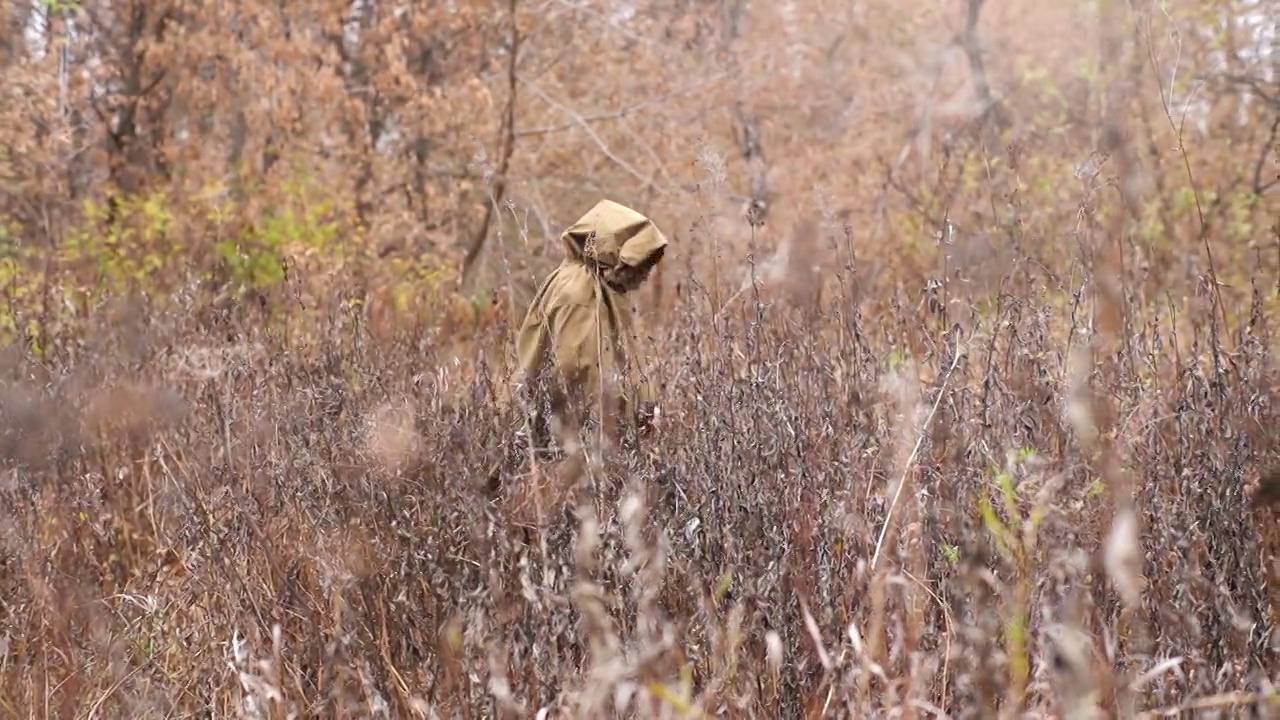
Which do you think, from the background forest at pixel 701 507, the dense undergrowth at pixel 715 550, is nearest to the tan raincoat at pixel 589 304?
the background forest at pixel 701 507

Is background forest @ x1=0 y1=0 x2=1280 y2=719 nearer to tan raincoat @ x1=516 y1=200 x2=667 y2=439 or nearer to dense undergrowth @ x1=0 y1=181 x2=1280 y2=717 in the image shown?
dense undergrowth @ x1=0 y1=181 x2=1280 y2=717

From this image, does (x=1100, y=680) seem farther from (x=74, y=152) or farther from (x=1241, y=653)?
(x=74, y=152)

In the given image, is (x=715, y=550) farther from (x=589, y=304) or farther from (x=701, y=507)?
(x=589, y=304)

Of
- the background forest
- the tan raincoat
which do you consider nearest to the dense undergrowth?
the background forest

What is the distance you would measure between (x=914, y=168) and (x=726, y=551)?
13.2 metres

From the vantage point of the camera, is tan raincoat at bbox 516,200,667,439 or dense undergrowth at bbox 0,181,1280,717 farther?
tan raincoat at bbox 516,200,667,439

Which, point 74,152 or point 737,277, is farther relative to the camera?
Answer: point 74,152

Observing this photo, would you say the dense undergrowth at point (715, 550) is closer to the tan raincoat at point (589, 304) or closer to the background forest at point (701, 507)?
the background forest at point (701, 507)

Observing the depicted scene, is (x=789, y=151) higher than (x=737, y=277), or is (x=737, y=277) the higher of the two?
(x=737, y=277)

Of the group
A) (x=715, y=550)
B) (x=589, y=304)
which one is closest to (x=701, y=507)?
(x=715, y=550)

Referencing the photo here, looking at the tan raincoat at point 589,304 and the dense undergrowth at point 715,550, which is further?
the tan raincoat at point 589,304

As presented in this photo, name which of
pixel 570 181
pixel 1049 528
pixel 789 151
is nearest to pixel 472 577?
pixel 1049 528

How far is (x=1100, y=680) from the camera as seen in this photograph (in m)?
1.76

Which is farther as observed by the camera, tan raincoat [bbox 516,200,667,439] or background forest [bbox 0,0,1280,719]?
tan raincoat [bbox 516,200,667,439]
